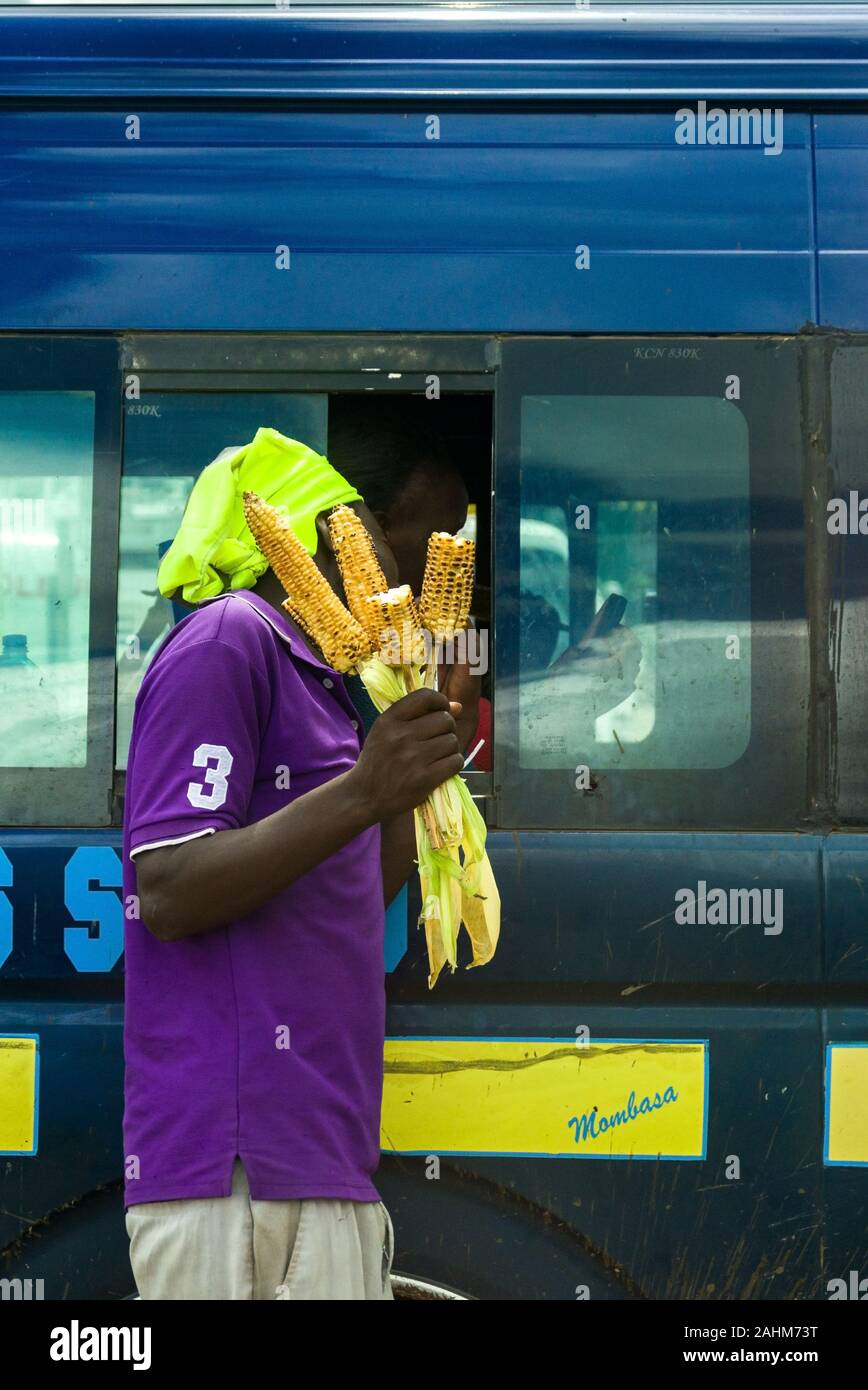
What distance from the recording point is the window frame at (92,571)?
9.29ft

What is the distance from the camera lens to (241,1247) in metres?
1.90

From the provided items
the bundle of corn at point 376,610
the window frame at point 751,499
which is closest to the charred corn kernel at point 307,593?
the bundle of corn at point 376,610

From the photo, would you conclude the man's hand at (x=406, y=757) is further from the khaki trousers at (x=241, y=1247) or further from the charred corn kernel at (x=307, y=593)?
the khaki trousers at (x=241, y=1247)

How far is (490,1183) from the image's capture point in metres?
2.75

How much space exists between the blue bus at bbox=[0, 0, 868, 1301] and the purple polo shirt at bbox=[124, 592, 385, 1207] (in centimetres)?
81

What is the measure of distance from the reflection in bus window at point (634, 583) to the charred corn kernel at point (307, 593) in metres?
0.99

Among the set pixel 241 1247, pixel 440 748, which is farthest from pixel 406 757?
pixel 241 1247

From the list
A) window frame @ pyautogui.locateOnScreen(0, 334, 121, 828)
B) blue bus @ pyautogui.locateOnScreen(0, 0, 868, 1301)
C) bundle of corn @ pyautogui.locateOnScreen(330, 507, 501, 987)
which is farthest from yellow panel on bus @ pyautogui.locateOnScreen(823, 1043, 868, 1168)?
window frame @ pyautogui.locateOnScreen(0, 334, 121, 828)

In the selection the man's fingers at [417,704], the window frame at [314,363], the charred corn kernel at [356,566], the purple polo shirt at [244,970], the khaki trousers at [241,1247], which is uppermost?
the window frame at [314,363]

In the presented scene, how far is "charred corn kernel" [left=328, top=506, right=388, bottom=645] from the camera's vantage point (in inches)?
75.4

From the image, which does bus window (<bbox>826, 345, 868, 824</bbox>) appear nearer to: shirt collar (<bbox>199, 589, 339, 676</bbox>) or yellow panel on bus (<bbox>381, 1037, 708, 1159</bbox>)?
yellow panel on bus (<bbox>381, 1037, 708, 1159</bbox>)

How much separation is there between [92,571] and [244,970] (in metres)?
1.23
